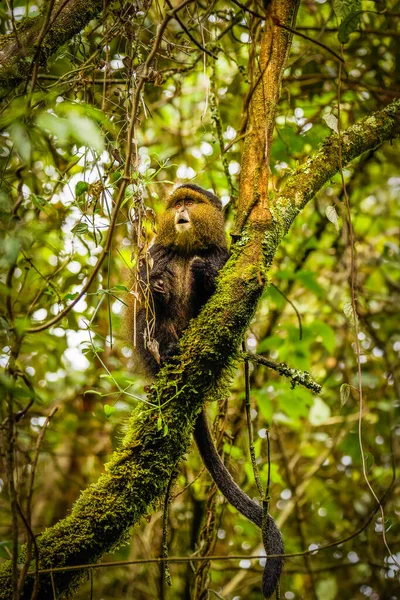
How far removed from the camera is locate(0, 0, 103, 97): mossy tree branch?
2.84 m

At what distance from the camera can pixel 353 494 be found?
6535mm

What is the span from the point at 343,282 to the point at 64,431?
3536 millimetres

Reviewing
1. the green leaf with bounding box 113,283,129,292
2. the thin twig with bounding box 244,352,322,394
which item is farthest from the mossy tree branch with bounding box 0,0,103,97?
the thin twig with bounding box 244,352,322,394

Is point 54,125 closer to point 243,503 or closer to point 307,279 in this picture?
point 243,503

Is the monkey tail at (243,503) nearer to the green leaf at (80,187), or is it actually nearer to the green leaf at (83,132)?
the green leaf at (80,187)

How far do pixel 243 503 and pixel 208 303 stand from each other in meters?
1.27

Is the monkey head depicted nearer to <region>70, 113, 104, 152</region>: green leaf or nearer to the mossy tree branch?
the mossy tree branch

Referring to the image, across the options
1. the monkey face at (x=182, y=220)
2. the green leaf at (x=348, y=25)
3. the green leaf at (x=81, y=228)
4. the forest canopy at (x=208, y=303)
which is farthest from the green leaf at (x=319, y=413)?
the green leaf at (x=81, y=228)

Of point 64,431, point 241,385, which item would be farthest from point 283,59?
point 64,431

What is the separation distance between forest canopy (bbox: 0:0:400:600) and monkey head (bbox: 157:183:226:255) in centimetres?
17

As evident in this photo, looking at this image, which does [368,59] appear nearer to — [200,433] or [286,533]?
[200,433]

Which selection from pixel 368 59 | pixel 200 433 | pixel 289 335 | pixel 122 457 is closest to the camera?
pixel 122 457

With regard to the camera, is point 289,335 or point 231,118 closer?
point 289,335

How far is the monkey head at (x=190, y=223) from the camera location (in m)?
4.18
